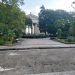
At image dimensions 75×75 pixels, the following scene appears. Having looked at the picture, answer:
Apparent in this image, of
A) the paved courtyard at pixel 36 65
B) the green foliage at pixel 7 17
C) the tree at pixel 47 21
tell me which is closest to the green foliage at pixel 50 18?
the tree at pixel 47 21

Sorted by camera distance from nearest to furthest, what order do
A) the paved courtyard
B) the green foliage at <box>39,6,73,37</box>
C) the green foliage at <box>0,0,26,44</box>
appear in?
the paved courtyard < the green foliage at <box>0,0,26,44</box> < the green foliage at <box>39,6,73,37</box>

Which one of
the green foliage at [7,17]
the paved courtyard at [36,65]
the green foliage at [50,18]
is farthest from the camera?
the green foliage at [50,18]

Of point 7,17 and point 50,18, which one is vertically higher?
point 50,18

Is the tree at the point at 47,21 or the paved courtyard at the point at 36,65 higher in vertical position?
the tree at the point at 47,21

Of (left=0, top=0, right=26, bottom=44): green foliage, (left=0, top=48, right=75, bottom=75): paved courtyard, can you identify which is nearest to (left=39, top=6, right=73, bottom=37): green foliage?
(left=0, top=0, right=26, bottom=44): green foliage

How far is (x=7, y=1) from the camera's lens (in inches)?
1229

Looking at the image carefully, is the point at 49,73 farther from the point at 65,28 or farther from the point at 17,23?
the point at 65,28

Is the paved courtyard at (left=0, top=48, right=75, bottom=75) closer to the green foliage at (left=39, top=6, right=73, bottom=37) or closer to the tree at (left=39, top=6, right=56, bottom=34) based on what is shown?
the green foliage at (left=39, top=6, right=73, bottom=37)

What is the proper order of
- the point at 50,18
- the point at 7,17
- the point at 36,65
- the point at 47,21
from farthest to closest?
the point at 50,18 < the point at 47,21 < the point at 7,17 < the point at 36,65

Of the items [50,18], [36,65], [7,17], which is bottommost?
[36,65]

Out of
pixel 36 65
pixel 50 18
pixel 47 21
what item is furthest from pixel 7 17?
pixel 50 18

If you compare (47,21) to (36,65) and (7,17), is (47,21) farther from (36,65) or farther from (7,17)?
(36,65)

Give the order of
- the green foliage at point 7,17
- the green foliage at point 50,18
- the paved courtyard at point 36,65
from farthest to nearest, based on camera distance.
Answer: the green foliage at point 50,18, the green foliage at point 7,17, the paved courtyard at point 36,65

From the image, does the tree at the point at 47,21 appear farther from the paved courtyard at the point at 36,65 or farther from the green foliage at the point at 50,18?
the paved courtyard at the point at 36,65
